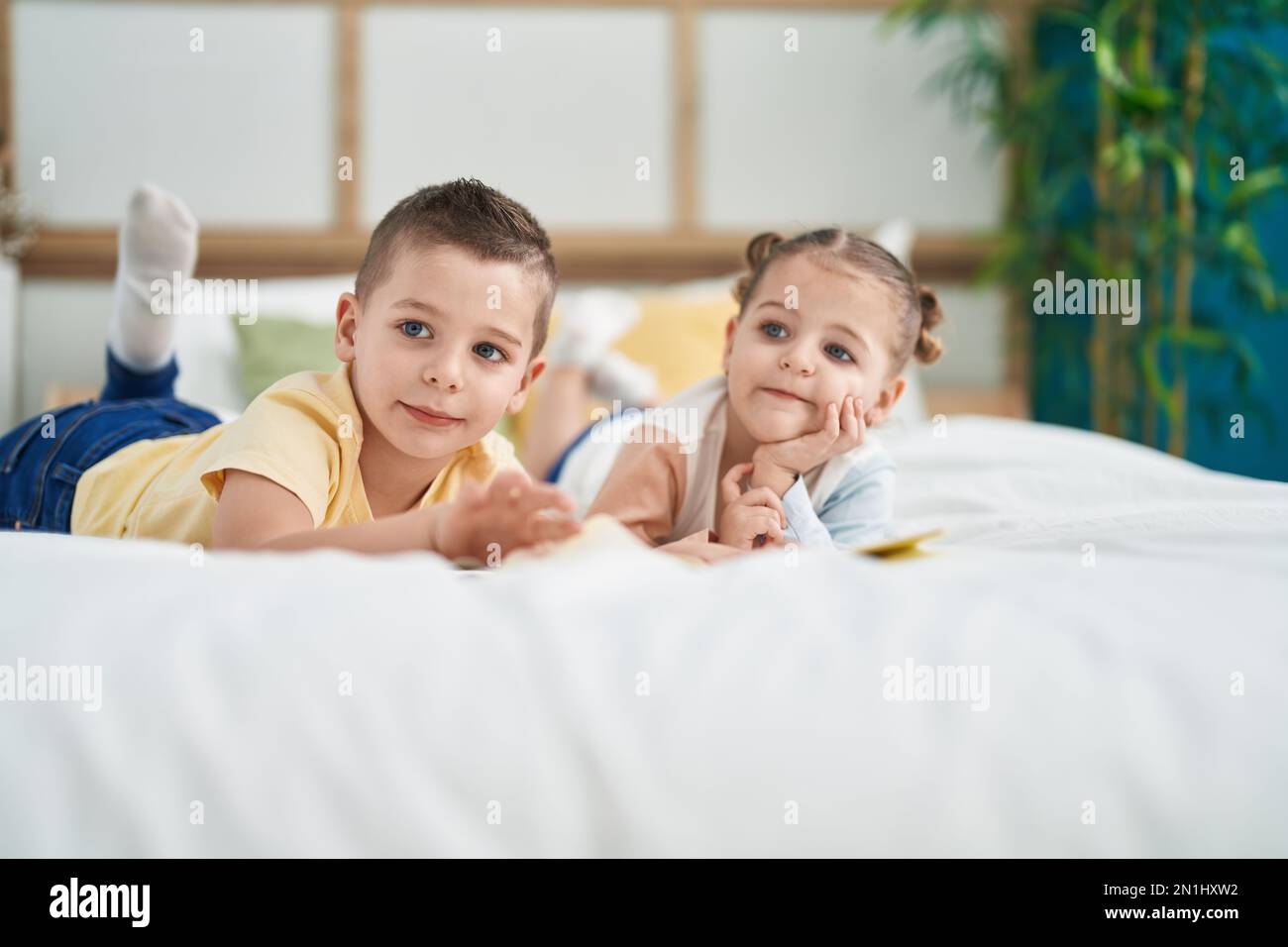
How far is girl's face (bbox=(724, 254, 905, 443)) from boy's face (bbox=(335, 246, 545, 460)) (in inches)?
8.9

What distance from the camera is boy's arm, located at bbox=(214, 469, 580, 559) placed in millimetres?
841

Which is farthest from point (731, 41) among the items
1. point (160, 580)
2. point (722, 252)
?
point (160, 580)

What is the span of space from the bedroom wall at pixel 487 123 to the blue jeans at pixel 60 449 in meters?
1.69

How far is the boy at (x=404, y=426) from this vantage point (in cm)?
90

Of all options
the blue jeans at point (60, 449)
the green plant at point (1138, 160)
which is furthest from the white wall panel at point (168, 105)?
the blue jeans at point (60, 449)

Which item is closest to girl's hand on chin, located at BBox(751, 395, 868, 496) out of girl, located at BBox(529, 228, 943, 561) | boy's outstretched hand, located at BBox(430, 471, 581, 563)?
girl, located at BBox(529, 228, 943, 561)

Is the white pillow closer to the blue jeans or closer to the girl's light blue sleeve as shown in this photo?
the blue jeans

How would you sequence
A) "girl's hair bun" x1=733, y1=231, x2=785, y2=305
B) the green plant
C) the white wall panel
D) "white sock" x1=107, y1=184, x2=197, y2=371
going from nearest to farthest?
1. "girl's hair bun" x1=733, y1=231, x2=785, y2=305
2. "white sock" x1=107, y1=184, x2=197, y2=371
3. the green plant
4. the white wall panel

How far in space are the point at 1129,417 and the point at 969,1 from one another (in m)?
1.11

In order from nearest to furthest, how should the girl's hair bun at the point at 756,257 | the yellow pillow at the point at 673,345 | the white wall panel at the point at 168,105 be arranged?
the girl's hair bun at the point at 756,257
the yellow pillow at the point at 673,345
the white wall panel at the point at 168,105

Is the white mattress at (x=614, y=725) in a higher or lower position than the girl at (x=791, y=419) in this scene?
lower

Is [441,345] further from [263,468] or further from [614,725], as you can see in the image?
[614,725]

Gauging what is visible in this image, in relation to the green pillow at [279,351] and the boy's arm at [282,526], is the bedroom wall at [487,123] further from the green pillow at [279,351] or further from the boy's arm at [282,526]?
the boy's arm at [282,526]

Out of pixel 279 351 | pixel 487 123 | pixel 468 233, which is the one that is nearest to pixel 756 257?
pixel 468 233
